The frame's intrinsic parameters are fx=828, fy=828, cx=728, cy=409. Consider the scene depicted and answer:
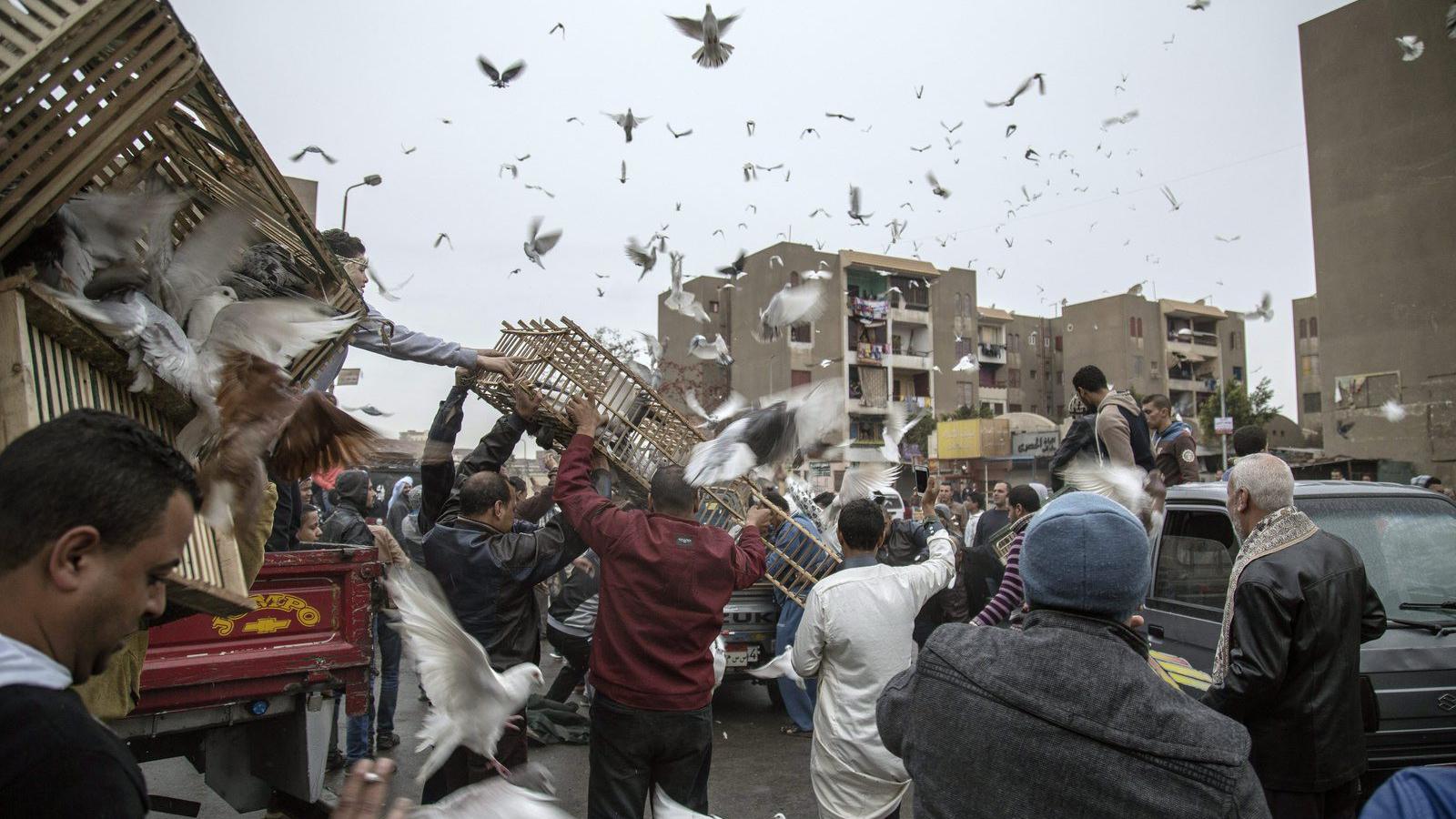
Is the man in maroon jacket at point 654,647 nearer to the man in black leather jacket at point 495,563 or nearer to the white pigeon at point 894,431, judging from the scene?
the man in black leather jacket at point 495,563

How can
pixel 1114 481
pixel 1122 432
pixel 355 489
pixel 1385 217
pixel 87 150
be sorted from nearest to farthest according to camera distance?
pixel 87 150 → pixel 1114 481 → pixel 1122 432 → pixel 355 489 → pixel 1385 217

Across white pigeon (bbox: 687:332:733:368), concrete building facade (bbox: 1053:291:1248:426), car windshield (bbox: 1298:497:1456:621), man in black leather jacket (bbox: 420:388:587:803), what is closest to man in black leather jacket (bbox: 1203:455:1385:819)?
car windshield (bbox: 1298:497:1456:621)

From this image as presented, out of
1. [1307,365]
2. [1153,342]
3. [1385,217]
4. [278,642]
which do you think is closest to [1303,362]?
[1307,365]

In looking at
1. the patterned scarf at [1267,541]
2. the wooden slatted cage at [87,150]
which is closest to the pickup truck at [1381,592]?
the patterned scarf at [1267,541]

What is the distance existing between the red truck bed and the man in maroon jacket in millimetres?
1369

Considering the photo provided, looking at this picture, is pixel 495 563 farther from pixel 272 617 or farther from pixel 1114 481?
pixel 1114 481

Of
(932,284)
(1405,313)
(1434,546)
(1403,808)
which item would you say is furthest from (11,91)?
(932,284)

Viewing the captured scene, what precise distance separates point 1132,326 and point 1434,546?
199ft

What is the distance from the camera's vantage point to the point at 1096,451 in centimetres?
491

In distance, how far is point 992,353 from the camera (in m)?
58.8

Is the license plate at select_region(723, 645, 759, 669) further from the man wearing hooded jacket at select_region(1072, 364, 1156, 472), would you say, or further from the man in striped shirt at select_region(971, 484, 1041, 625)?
the man wearing hooded jacket at select_region(1072, 364, 1156, 472)

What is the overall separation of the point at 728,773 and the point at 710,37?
218 inches

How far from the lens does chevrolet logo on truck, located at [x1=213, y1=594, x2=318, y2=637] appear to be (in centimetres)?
386

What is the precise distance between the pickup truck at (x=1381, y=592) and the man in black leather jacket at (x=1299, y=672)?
400 mm
